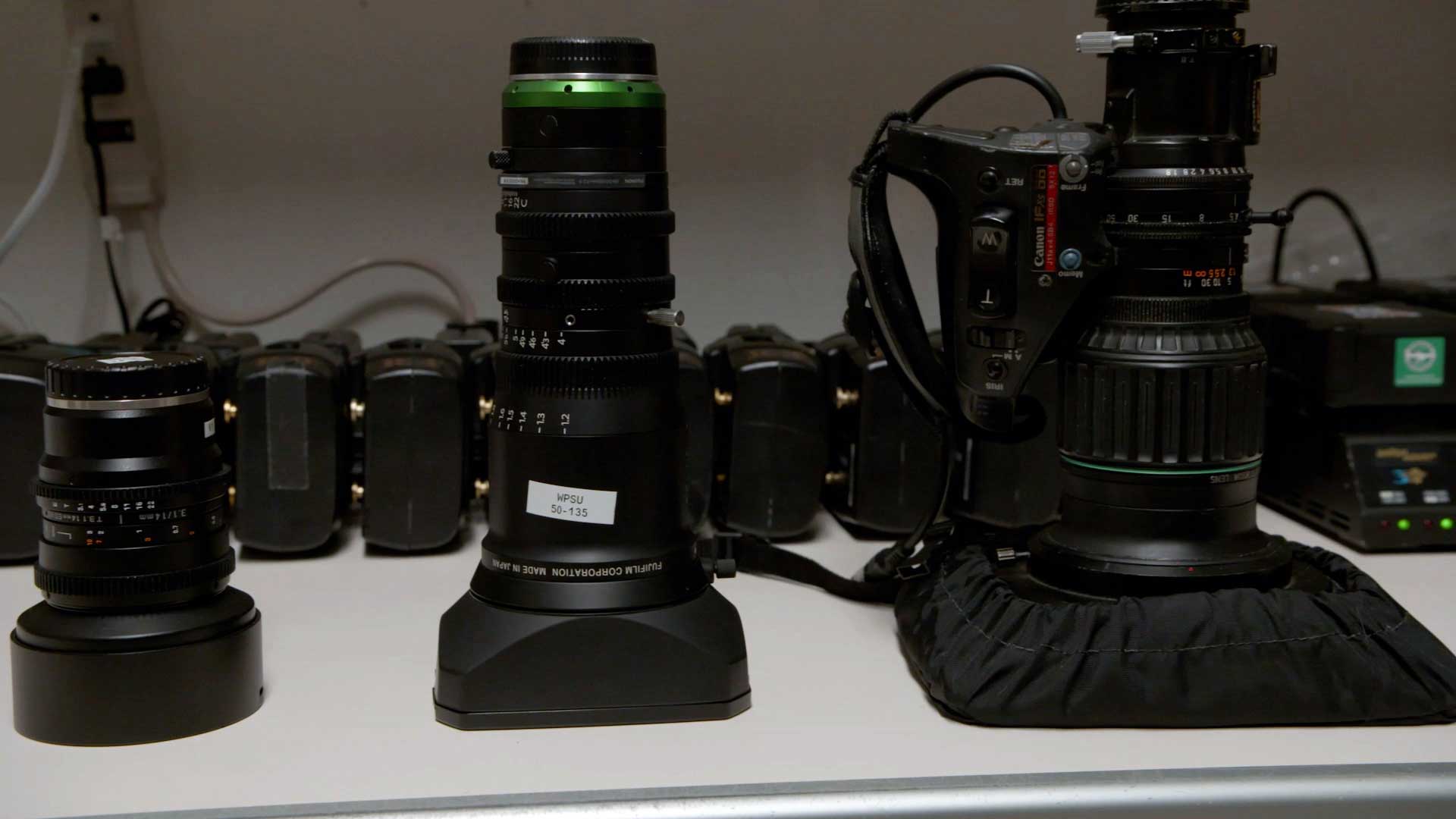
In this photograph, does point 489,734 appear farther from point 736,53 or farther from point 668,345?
point 736,53

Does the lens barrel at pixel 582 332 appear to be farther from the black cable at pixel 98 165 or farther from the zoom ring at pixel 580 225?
the black cable at pixel 98 165

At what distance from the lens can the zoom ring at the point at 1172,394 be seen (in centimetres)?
75

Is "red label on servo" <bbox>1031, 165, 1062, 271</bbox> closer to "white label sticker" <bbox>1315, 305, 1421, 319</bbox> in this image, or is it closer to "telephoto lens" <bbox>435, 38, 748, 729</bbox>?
"telephoto lens" <bbox>435, 38, 748, 729</bbox>

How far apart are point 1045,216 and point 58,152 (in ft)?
2.83

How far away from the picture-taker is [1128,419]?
0.76 m

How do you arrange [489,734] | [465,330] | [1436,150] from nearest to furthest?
1. [489,734]
2. [465,330]
3. [1436,150]

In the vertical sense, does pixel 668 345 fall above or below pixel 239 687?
above

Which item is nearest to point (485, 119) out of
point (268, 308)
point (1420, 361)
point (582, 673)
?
point (268, 308)

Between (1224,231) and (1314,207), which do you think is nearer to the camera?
(1224,231)

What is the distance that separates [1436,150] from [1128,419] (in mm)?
794

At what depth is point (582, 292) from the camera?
2.36 ft

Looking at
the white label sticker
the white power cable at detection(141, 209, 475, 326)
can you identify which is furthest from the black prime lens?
the white power cable at detection(141, 209, 475, 326)

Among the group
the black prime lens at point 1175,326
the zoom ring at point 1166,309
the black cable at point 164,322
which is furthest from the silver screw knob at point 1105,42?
the black cable at point 164,322

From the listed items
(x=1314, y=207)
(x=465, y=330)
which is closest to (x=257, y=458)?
(x=465, y=330)
